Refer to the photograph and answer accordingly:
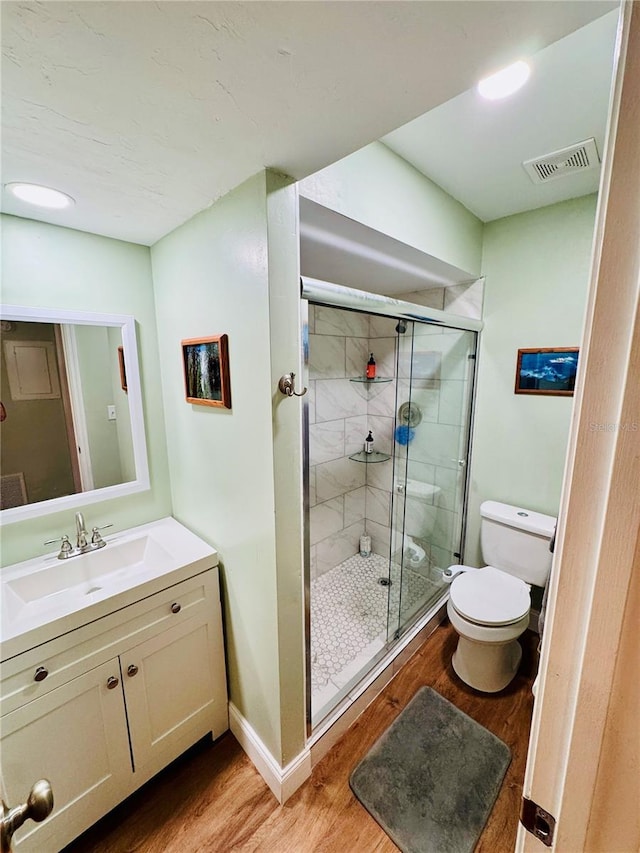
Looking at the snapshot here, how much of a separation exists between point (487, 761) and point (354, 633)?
2.77 feet

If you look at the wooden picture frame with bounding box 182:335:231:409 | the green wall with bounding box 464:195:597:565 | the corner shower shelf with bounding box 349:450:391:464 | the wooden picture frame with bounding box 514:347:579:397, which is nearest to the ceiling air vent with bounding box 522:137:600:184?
the green wall with bounding box 464:195:597:565

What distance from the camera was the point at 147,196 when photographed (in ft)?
3.69

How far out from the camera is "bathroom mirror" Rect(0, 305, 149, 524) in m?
1.30

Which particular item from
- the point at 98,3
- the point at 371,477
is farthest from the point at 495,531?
the point at 98,3

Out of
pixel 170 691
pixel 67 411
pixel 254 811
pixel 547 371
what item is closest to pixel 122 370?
pixel 67 411

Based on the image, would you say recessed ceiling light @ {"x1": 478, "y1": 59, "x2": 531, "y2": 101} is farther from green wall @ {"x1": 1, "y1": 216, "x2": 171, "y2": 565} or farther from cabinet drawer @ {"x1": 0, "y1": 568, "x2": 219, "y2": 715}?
cabinet drawer @ {"x1": 0, "y1": 568, "x2": 219, "y2": 715}

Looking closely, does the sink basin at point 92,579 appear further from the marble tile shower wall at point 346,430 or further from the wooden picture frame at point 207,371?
the marble tile shower wall at point 346,430

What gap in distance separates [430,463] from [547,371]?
2.93 ft

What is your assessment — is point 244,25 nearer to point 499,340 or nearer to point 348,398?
point 499,340

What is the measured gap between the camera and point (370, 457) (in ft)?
9.18

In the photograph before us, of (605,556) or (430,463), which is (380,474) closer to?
(430,463)

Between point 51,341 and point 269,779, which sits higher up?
point 51,341

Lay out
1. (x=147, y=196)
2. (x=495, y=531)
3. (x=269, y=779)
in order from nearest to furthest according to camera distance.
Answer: (x=147, y=196), (x=269, y=779), (x=495, y=531)

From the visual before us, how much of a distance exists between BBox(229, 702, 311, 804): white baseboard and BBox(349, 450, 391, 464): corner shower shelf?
1.76 meters
